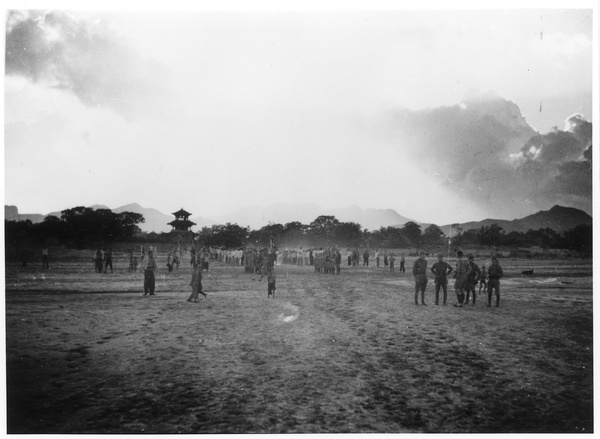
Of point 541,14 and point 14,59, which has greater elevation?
point 541,14

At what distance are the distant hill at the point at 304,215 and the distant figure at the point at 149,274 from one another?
4.21ft

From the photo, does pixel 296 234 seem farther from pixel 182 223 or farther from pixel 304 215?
pixel 182 223

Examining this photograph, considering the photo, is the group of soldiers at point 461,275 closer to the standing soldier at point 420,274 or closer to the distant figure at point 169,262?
the standing soldier at point 420,274

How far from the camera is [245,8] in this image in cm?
511

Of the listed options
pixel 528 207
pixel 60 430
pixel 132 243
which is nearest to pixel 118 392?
pixel 60 430

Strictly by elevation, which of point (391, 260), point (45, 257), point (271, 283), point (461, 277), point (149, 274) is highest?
point (45, 257)

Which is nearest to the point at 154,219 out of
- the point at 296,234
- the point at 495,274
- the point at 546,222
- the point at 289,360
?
the point at 296,234

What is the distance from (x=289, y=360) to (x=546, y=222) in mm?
4184

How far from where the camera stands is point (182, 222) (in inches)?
224

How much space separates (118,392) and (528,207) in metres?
5.74

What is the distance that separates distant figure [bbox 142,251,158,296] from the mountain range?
50 centimetres

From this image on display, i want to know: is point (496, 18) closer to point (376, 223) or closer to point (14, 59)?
point (376, 223)

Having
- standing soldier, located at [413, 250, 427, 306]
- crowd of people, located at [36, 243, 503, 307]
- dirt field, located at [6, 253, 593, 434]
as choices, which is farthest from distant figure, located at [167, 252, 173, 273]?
standing soldier, located at [413, 250, 427, 306]

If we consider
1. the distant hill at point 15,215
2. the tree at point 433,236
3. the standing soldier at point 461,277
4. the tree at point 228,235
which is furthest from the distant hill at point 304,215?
the distant hill at point 15,215
